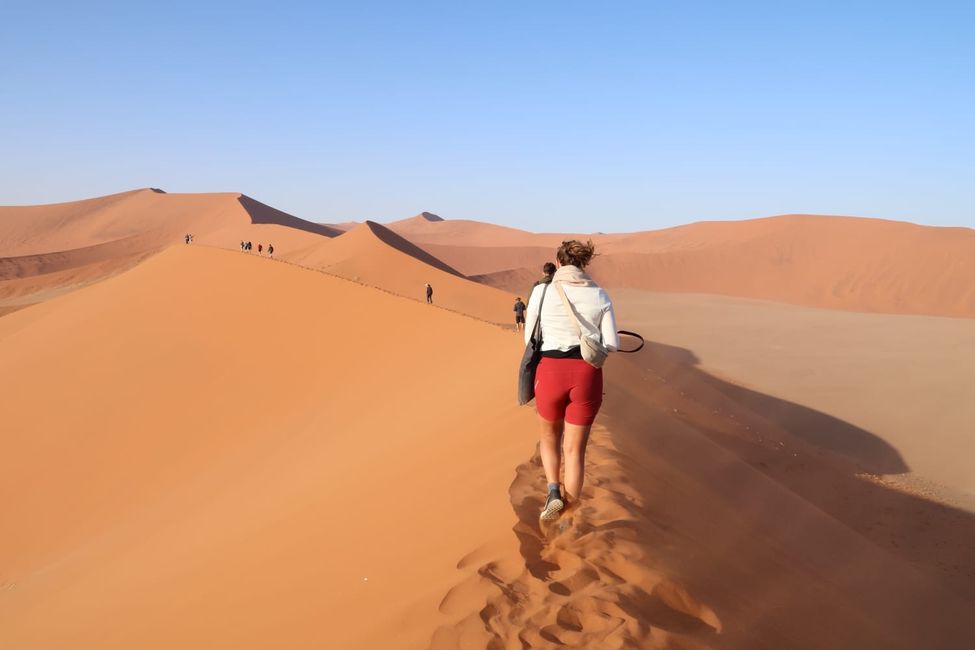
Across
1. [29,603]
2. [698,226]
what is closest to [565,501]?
[29,603]

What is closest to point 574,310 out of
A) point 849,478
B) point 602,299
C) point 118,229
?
point 602,299

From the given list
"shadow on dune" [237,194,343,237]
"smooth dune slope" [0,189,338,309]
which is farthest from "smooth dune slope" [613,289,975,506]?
"shadow on dune" [237,194,343,237]

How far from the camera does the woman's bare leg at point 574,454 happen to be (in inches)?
148

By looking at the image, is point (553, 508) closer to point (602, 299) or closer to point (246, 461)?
point (602, 299)

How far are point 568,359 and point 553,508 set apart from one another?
830 millimetres

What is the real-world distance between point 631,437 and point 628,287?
58.3 m

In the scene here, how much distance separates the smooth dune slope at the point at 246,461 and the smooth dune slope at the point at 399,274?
10.6 metres

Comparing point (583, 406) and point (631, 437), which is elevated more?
point (583, 406)

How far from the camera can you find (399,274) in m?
32.7

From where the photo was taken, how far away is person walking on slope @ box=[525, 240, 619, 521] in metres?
3.71

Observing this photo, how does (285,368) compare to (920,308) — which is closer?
(285,368)

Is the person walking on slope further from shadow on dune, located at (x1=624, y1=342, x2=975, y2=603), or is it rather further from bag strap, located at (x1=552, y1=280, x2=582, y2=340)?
shadow on dune, located at (x1=624, y1=342, x2=975, y2=603)

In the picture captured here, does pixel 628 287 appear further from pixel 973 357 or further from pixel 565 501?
pixel 565 501

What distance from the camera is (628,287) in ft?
209
